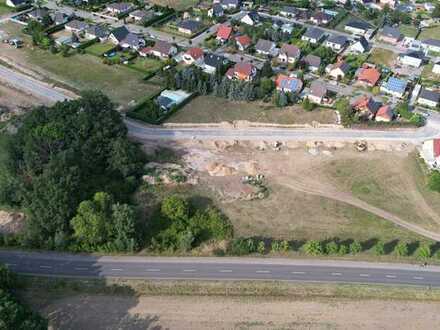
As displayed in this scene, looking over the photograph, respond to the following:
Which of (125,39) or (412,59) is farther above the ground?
(412,59)

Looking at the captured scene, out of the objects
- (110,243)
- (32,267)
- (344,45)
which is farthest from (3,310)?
(344,45)

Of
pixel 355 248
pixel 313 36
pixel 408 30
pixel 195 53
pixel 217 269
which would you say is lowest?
pixel 217 269

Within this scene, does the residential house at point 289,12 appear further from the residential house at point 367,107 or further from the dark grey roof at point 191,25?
the residential house at point 367,107

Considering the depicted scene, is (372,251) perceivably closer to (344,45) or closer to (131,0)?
(344,45)

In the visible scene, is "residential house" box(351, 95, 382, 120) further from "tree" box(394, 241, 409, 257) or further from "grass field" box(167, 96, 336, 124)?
"tree" box(394, 241, 409, 257)

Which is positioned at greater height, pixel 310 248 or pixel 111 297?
pixel 310 248

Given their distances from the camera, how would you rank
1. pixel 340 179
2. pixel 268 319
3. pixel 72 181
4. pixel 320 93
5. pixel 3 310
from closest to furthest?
pixel 3 310, pixel 268 319, pixel 72 181, pixel 340 179, pixel 320 93

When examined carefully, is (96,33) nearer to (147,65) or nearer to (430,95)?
(147,65)

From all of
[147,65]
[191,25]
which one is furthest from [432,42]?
[147,65]
